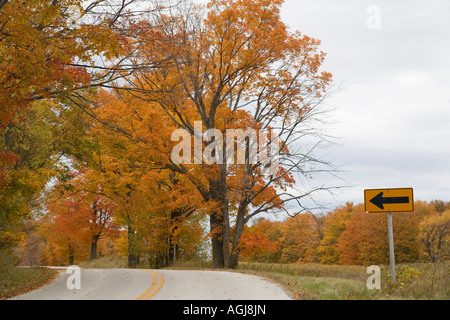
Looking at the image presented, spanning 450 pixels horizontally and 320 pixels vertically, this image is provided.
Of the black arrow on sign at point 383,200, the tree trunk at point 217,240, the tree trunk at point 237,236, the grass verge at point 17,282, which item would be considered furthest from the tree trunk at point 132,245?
the black arrow on sign at point 383,200

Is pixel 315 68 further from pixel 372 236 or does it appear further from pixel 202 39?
pixel 372 236

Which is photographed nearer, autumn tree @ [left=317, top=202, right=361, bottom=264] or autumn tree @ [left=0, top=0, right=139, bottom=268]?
autumn tree @ [left=0, top=0, right=139, bottom=268]

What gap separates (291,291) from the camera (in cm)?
1086

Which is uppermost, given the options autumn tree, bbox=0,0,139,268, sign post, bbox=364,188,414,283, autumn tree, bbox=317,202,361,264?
autumn tree, bbox=0,0,139,268

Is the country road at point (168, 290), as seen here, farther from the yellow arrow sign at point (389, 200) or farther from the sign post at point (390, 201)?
the yellow arrow sign at point (389, 200)

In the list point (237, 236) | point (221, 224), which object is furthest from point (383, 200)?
point (221, 224)

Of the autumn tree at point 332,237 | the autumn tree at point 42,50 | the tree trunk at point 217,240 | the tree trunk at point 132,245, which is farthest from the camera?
the autumn tree at point 332,237

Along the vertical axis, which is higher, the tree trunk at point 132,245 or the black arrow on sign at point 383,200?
the black arrow on sign at point 383,200

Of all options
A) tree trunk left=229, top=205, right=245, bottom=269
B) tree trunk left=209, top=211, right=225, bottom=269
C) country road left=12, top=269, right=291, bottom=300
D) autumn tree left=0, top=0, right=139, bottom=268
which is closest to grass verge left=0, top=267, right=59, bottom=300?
country road left=12, top=269, right=291, bottom=300

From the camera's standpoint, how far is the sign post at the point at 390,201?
10.2 m

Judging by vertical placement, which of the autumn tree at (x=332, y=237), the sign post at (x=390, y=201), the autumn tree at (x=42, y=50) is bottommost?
the autumn tree at (x=332, y=237)

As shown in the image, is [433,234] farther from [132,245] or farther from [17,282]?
[17,282]

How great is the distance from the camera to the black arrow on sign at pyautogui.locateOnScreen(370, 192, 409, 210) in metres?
10.3

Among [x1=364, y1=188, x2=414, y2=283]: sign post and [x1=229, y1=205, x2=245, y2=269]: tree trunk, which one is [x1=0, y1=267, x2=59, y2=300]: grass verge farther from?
[x1=364, y1=188, x2=414, y2=283]: sign post
